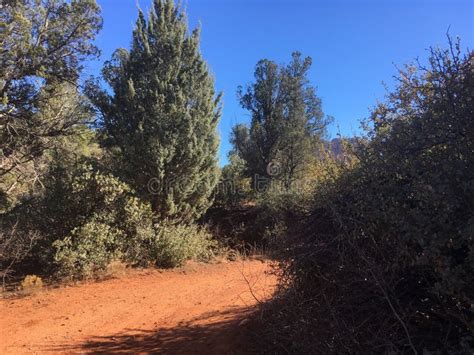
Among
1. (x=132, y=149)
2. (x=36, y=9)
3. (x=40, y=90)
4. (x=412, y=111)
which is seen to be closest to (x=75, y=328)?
(x=412, y=111)

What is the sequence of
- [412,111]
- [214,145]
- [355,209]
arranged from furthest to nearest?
[214,145]
[412,111]
[355,209]

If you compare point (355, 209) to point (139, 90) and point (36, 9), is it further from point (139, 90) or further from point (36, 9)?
point (36, 9)

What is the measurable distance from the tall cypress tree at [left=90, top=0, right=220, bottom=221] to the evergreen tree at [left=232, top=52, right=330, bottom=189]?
9073mm

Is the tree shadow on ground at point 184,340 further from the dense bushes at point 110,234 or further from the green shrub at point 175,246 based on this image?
the green shrub at point 175,246

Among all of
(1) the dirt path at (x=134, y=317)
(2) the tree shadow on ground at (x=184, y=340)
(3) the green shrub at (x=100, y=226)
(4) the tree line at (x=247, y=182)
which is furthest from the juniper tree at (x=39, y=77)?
(2) the tree shadow on ground at (x=184, y=340)

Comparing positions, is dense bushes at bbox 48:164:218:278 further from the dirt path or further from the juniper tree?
the juniper tree

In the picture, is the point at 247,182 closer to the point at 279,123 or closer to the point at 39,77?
the point at 279,123

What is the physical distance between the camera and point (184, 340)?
6.01m

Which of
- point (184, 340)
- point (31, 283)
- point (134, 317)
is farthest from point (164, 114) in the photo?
point (184, 340)

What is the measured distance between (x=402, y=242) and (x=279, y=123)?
20.4 metres

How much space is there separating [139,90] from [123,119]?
1156 mm

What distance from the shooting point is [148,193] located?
1321 centimetres

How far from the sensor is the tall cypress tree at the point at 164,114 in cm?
1294

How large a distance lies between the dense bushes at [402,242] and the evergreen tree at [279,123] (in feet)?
61.8
